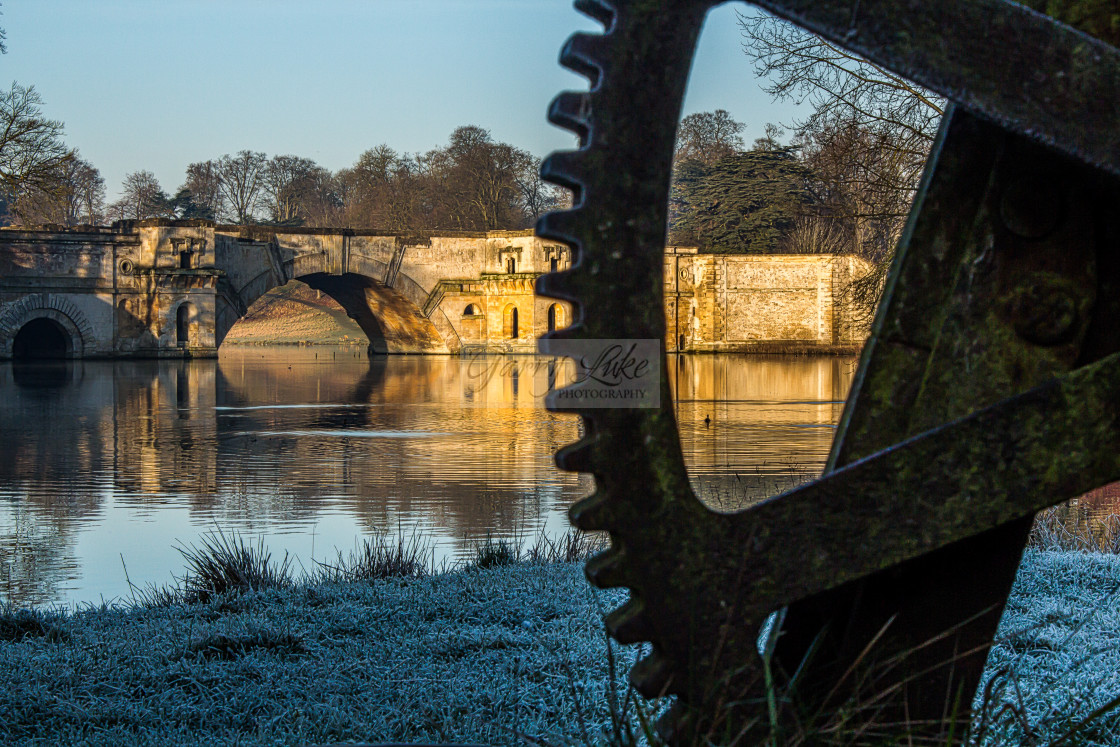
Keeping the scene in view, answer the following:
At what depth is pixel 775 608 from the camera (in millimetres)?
1863

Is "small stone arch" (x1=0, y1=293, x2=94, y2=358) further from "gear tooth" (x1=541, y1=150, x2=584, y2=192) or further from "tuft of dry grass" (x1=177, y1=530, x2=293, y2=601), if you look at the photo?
"gear tooth" (x1=541, y1=150, x2=584, y2=192)

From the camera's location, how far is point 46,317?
3822cm

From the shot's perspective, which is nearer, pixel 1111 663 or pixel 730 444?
pixel 1111 663

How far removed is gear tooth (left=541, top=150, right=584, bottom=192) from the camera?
68.7 inches

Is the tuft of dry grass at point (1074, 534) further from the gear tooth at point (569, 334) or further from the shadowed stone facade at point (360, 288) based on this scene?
the shadowed stone facade at point (360, 288)

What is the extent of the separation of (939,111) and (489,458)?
229 inches

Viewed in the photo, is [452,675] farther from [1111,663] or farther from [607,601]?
[1111,663]

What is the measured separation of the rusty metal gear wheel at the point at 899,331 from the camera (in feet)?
5.69

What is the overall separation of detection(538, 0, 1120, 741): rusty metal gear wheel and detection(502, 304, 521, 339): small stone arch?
142 feet

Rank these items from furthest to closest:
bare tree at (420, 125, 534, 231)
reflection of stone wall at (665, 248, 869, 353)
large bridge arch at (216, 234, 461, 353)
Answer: bare tree at (420, 125, 534, 231)
reflection of stone wall at (665, 248, 869, 353)
large bridge arch at (216, 234, 461, 353)

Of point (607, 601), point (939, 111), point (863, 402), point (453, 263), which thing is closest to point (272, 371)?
point (453, 263)

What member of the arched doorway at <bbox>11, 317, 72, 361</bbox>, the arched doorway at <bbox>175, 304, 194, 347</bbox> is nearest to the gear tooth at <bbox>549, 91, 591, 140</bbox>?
the arched doorway at <bbox>175, 304, 194, 347</bbox>

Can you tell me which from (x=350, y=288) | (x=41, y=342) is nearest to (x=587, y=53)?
(x=41, y=342)

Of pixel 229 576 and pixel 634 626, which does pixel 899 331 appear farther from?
pixel 229 576
